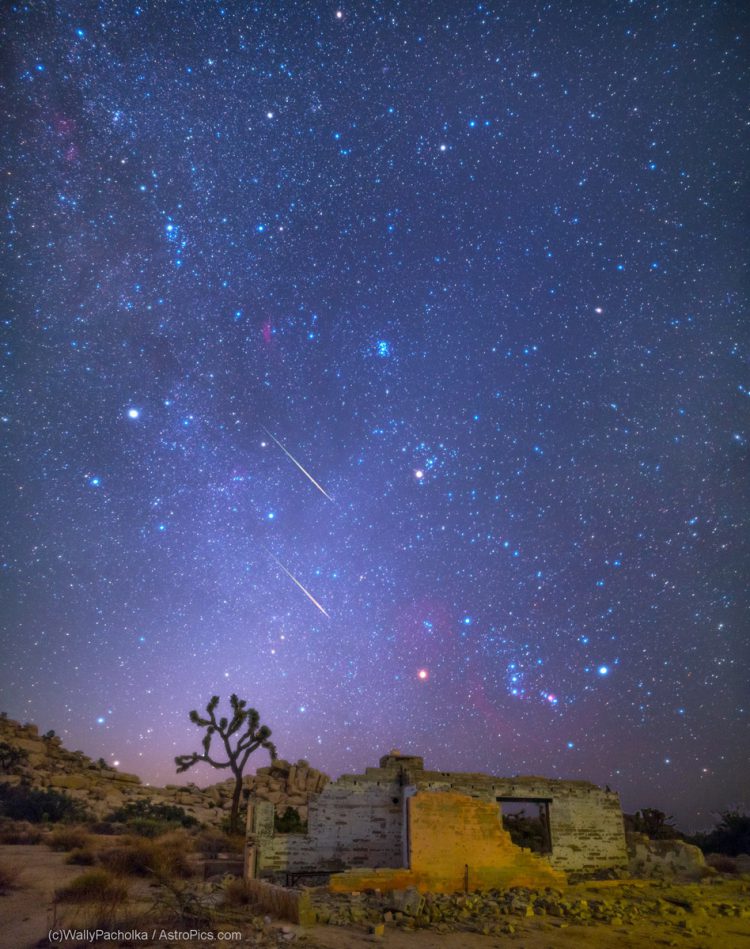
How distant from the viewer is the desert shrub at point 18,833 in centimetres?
1962

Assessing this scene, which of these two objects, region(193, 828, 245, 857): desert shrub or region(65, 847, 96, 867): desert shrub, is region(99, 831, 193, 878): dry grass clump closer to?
region(65, 847, 96, 867): desert shrub

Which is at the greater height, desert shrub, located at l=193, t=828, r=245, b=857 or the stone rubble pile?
the stone rubble pile

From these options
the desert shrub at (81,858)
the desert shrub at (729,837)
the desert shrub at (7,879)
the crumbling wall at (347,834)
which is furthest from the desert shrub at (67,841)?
the desert shrub at (729,837)

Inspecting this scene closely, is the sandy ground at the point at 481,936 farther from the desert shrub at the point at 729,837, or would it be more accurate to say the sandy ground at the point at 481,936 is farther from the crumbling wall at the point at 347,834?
the desert shrub at the point at 729,837

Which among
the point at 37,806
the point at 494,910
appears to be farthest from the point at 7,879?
the point at 37,806

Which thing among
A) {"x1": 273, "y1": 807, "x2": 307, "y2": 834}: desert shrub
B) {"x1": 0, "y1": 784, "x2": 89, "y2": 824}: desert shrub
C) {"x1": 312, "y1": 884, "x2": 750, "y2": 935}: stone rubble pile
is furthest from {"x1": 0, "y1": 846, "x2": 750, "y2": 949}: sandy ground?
{"x1": 0, "y1": 784, "x2": 89, "y2": 824}: desert shrub

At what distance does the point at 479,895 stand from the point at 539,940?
177 inches

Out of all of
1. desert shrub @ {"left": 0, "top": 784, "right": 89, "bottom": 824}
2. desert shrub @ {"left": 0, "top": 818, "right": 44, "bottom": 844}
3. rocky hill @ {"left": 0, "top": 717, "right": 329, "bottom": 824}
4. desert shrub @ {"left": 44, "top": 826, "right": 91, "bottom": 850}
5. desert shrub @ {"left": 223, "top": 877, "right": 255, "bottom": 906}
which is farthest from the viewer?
rocky hill @ {"left": 0, "top": 717, "right": 329, "bottom": 824}

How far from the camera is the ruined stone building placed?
1505 centimetres

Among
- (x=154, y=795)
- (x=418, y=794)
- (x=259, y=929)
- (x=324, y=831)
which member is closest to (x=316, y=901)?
(x=259, y=929)

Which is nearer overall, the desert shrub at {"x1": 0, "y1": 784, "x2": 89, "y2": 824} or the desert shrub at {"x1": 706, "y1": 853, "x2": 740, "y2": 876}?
the desert shrub at {"x1": 0, "y1": 784, "x2": 89, "y2": 824}

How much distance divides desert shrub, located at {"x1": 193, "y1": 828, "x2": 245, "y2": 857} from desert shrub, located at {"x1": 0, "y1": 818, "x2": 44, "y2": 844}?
5595 millimetres

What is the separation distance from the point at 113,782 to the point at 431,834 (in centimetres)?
2943

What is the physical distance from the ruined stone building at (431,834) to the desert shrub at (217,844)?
5.31 m
